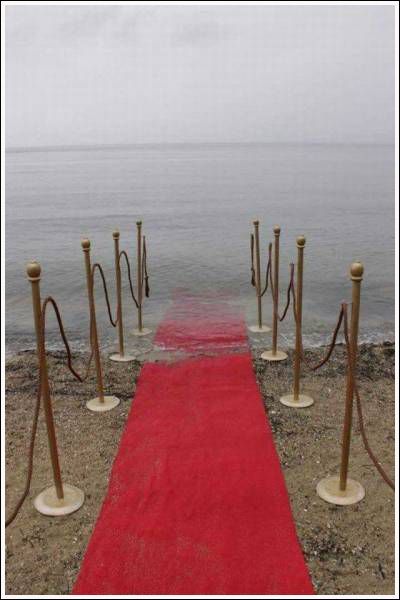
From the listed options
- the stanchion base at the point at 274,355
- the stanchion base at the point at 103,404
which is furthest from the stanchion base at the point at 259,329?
the stanchion base at the point at 103,404

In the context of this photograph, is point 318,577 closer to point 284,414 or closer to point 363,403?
point 284,414

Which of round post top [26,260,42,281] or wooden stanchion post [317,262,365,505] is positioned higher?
round post top [26,260,42,281]

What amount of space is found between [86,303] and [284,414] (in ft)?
26.4

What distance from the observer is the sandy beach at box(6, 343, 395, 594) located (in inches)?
141

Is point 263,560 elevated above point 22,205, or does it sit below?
below

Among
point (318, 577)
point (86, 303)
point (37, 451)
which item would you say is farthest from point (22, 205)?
point (318, 577)

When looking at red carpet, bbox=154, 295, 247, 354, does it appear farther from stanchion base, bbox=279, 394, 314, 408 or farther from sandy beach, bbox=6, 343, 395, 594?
stanchion base, bbox=279, 394, 314, 408

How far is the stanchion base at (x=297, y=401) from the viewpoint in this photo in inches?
226

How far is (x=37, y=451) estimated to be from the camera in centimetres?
509

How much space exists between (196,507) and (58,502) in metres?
1.10

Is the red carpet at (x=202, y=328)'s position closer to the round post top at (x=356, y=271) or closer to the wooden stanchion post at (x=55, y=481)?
the wooden stanchion post at (x=55, y=481)

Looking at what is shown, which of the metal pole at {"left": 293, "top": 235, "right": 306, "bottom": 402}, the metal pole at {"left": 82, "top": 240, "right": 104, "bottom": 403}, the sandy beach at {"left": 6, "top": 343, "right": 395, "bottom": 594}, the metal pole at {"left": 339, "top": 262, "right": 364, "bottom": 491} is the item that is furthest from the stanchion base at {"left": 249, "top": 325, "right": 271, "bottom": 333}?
the metal pole at {"left": 339, "top": 262, "right": 364, "bottom": 491}

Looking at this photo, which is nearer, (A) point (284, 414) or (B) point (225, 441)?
(B) point (225, 441)

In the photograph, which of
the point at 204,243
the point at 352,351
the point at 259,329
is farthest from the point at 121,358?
the point at 204,243
